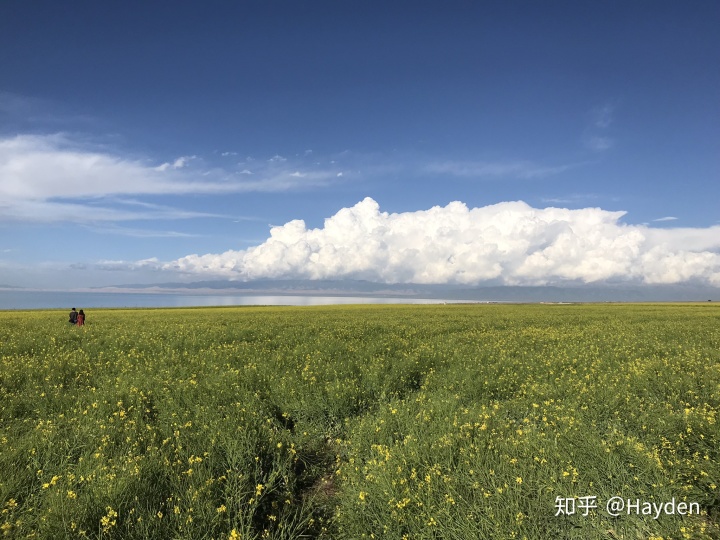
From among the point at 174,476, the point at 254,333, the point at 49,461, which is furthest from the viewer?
the point at 254,333

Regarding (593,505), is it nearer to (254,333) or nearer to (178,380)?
(178,380)

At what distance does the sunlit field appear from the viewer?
4.32 m

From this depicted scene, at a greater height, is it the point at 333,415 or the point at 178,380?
the point at 178,380

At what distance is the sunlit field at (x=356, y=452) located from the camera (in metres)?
4.32

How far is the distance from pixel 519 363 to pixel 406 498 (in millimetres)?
8323

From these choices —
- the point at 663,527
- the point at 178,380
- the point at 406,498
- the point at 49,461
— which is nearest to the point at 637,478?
the point at 663,527

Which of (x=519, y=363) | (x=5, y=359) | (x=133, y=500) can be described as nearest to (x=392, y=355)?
(x=519, y=363)

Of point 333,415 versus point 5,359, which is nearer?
point 333,415

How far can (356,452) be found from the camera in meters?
6.47

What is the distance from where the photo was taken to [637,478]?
4.72 meters

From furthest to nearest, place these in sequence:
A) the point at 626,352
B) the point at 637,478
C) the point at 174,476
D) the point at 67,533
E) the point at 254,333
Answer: the point at 254,333 < the point at 626,352 < the point at 174,476 < the point at 637,478 < the point at 67,533

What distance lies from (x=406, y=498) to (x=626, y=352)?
481 inches

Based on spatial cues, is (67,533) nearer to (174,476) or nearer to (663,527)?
(174,476)

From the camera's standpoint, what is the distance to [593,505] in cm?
442
